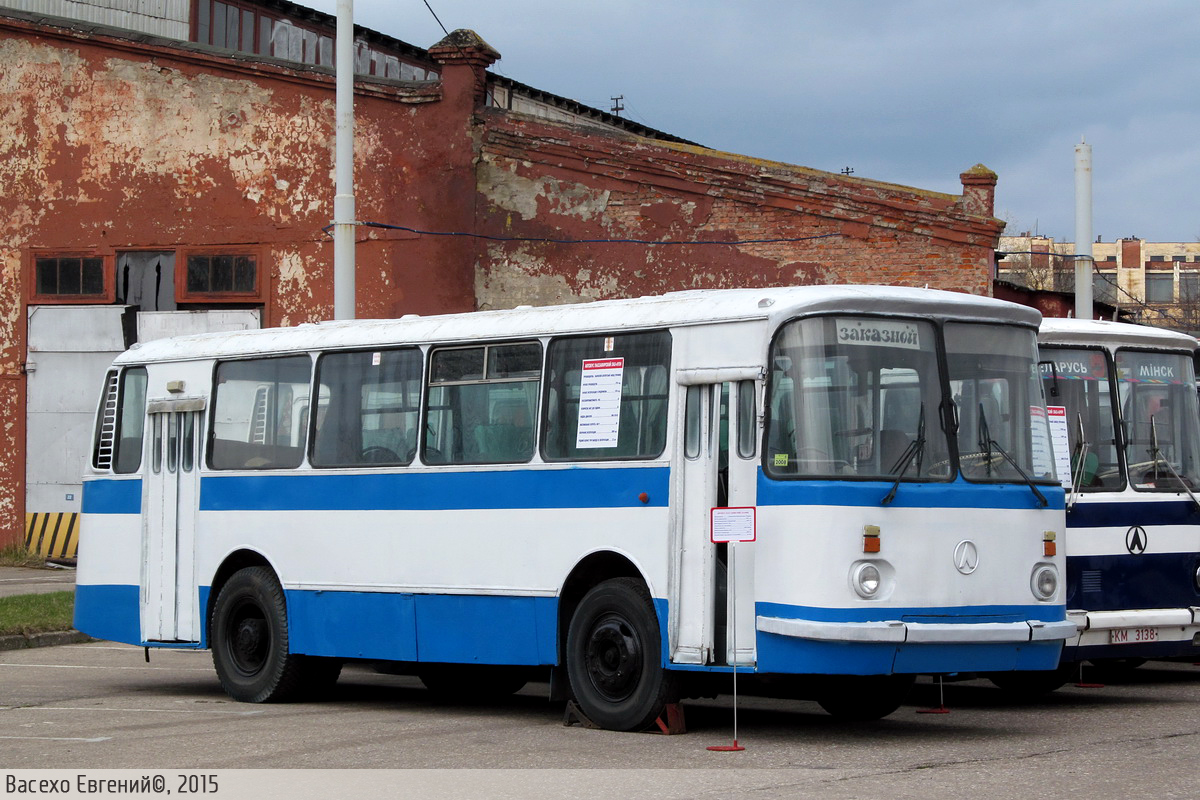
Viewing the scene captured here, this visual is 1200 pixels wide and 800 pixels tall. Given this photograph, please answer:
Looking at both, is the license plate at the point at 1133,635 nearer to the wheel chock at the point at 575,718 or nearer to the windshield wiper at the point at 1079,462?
the windshield wiper at the point at 1079,462

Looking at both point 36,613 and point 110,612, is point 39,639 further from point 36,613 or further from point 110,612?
point 110,612

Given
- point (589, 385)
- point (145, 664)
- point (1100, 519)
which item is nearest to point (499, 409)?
point (589, 385)

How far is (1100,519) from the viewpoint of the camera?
1296 centimetres

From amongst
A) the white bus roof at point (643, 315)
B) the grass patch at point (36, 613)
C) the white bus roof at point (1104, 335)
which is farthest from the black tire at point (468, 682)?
the grass patch at point (36, 613)

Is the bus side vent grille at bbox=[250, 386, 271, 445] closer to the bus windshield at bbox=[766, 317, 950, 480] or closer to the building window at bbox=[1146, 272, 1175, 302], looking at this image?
the bus windshield at bbox=[766, 317, 950, 480]

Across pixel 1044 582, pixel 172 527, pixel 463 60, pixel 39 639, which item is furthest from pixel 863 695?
pixel 463 60

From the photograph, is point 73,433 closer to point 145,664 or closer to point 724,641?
point 145,664

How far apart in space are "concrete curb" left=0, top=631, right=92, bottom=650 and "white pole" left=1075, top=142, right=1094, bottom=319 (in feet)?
42.1

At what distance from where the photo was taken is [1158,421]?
Result: 13.6 metres

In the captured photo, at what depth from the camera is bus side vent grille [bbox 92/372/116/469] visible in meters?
15.7

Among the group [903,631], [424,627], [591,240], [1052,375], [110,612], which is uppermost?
[591,240]

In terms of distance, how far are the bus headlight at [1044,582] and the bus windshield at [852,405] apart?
36.3 inches

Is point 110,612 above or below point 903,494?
below

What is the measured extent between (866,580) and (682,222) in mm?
14587
